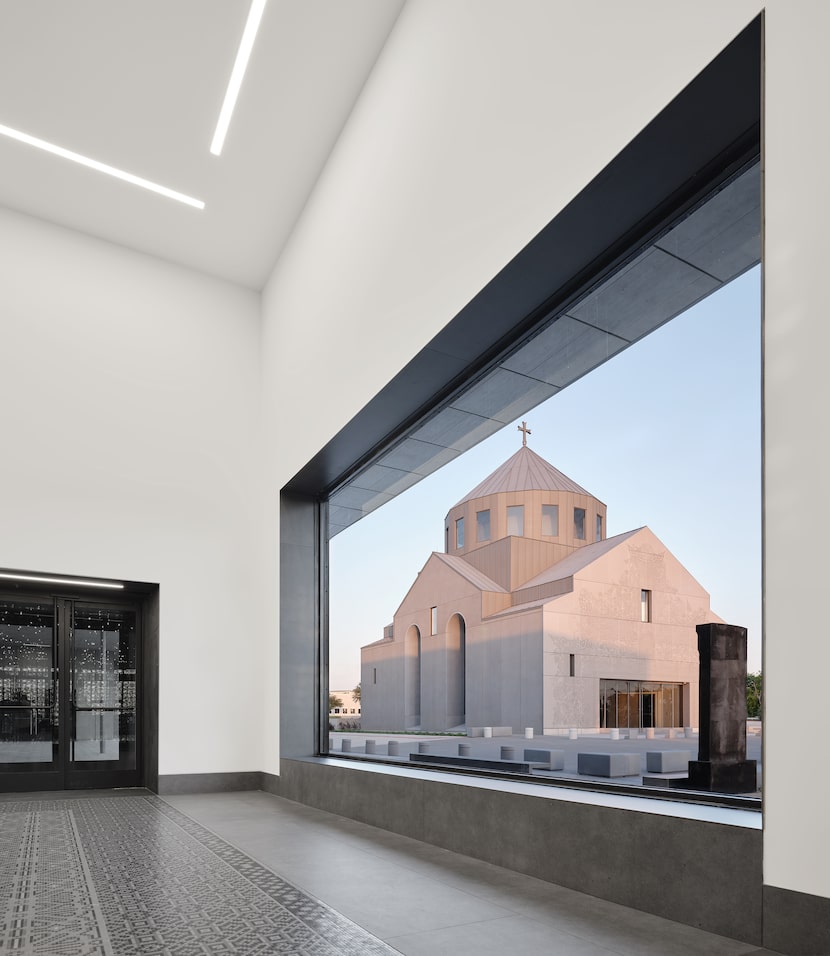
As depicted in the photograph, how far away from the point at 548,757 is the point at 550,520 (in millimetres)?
1416

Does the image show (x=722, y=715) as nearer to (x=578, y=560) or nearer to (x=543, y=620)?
(x=578, y=560)

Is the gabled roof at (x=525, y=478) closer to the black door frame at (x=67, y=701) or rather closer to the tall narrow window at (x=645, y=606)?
the tall narrow window at (x=645, y=606)

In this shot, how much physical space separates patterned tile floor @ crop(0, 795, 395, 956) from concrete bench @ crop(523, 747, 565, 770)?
156cm

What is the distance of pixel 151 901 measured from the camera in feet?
13.1

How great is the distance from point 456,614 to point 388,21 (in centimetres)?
489

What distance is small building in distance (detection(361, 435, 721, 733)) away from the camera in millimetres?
4039

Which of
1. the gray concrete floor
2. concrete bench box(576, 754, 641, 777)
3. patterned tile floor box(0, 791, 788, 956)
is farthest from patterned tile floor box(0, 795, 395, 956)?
concrete bench box(576, 754, 641, 777)

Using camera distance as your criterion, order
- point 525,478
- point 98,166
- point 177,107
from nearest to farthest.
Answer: point 525,478 → point 177,107 → point 98,166

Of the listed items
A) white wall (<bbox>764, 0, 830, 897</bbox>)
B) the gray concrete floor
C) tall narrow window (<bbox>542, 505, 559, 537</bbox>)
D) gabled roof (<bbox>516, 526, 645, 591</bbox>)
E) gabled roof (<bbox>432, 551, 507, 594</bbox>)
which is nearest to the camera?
white wall (<bbox>764, 0, 830, 897</bbox>)

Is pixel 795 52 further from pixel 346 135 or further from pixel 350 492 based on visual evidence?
pixel 350 492

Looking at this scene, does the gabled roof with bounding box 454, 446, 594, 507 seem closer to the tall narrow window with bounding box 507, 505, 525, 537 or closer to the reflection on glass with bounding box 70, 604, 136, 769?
the tall narrow window with bounding box 507, 505, 525, 537

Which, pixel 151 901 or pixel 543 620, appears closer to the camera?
pixel 151 901

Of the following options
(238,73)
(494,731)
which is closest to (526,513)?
(494,731)

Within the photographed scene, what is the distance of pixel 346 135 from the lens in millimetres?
7641
